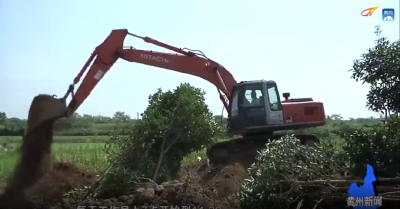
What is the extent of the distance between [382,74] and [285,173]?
1.87m

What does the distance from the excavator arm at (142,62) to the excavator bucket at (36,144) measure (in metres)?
0.41

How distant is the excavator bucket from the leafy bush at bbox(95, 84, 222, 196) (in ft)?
3.91

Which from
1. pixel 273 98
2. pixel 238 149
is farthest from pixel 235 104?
pixel 238 149

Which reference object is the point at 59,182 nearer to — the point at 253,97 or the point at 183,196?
the point at 183,196

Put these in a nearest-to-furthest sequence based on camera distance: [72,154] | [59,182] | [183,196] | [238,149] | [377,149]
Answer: [377,149] < [183,196] < [59,182] < [238,149] < [72,154]

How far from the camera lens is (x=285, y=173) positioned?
7555 mm

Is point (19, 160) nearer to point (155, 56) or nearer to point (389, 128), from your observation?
point (155, 56)

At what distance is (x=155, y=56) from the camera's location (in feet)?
37.9

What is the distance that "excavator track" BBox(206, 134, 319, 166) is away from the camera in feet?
40.8

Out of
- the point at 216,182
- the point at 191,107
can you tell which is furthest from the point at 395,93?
the point at 191,107

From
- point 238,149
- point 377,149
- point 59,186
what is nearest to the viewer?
point 377,149
